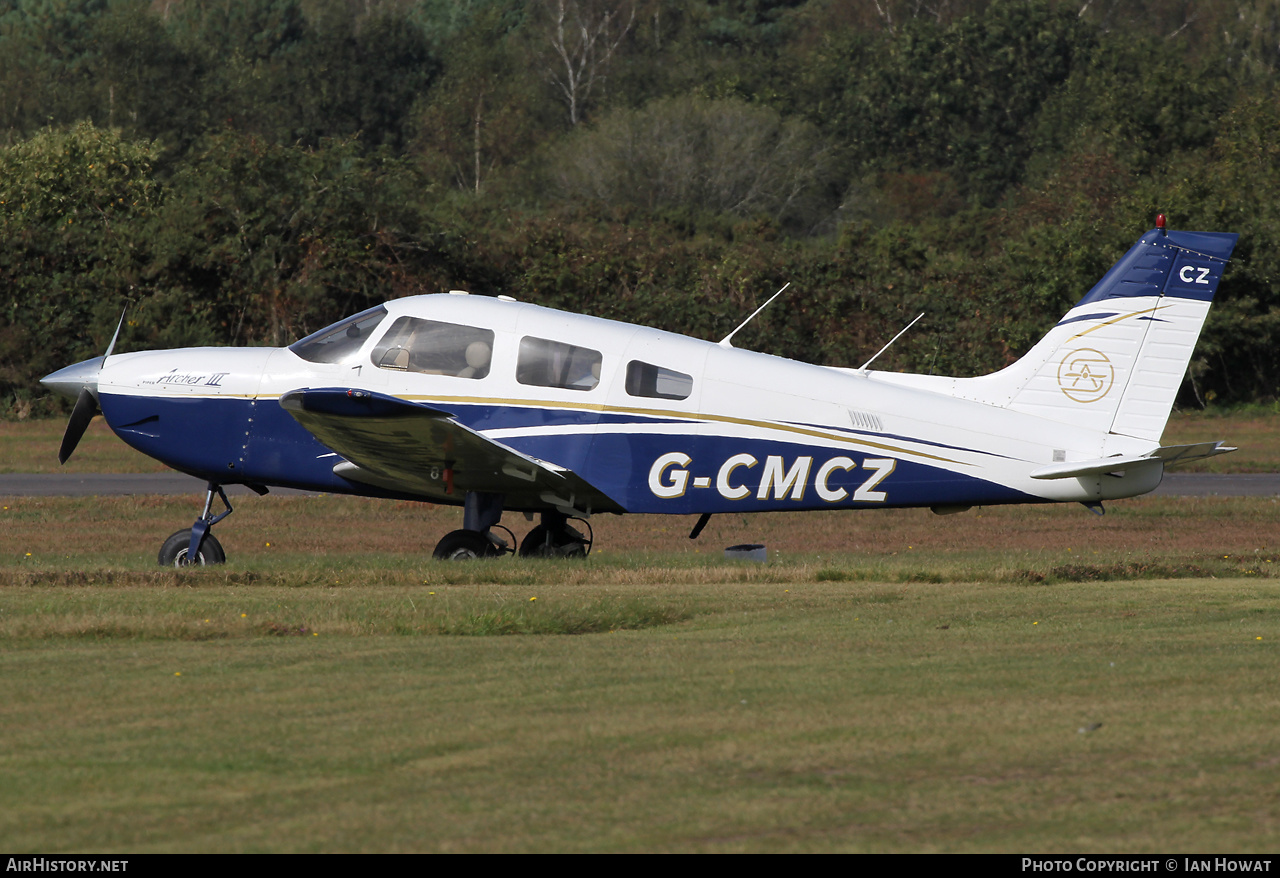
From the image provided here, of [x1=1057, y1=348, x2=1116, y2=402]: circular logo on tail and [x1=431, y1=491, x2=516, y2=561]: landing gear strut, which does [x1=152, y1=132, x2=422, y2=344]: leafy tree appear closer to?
[x1=431, y1=491, x2=516, y2=561]: landing gear strut

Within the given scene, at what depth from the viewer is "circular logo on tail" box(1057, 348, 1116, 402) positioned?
12.8 m

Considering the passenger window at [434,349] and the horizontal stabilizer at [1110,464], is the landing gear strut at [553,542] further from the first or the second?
the horizontal stabilizer at [1110,464]

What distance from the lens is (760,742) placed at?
6.14m

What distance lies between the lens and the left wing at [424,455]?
11773mm

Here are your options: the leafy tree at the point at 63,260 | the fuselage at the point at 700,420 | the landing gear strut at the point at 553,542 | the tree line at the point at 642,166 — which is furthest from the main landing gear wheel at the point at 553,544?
the leafy tree at the point at 63,260

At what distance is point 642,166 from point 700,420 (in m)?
48.2

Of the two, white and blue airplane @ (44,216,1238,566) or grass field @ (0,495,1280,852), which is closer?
grass field @ (0,495,1280,852)

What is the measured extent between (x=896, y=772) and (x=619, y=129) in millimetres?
56823

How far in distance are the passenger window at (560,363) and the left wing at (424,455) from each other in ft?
2.21

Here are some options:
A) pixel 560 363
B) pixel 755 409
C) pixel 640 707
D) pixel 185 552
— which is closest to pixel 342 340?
pixel 560 363

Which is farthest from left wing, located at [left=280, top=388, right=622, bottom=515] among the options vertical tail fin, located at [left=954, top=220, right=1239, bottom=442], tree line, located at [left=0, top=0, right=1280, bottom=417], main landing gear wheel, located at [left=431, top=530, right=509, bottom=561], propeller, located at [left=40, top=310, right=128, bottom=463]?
tree line, located at [left=0, top=0, right=1280, bottom=417]

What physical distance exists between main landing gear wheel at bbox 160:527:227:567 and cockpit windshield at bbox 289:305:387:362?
1744 millimetres

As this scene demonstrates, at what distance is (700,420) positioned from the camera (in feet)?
41.5

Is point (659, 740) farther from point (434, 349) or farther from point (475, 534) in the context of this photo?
point (475, 534)
